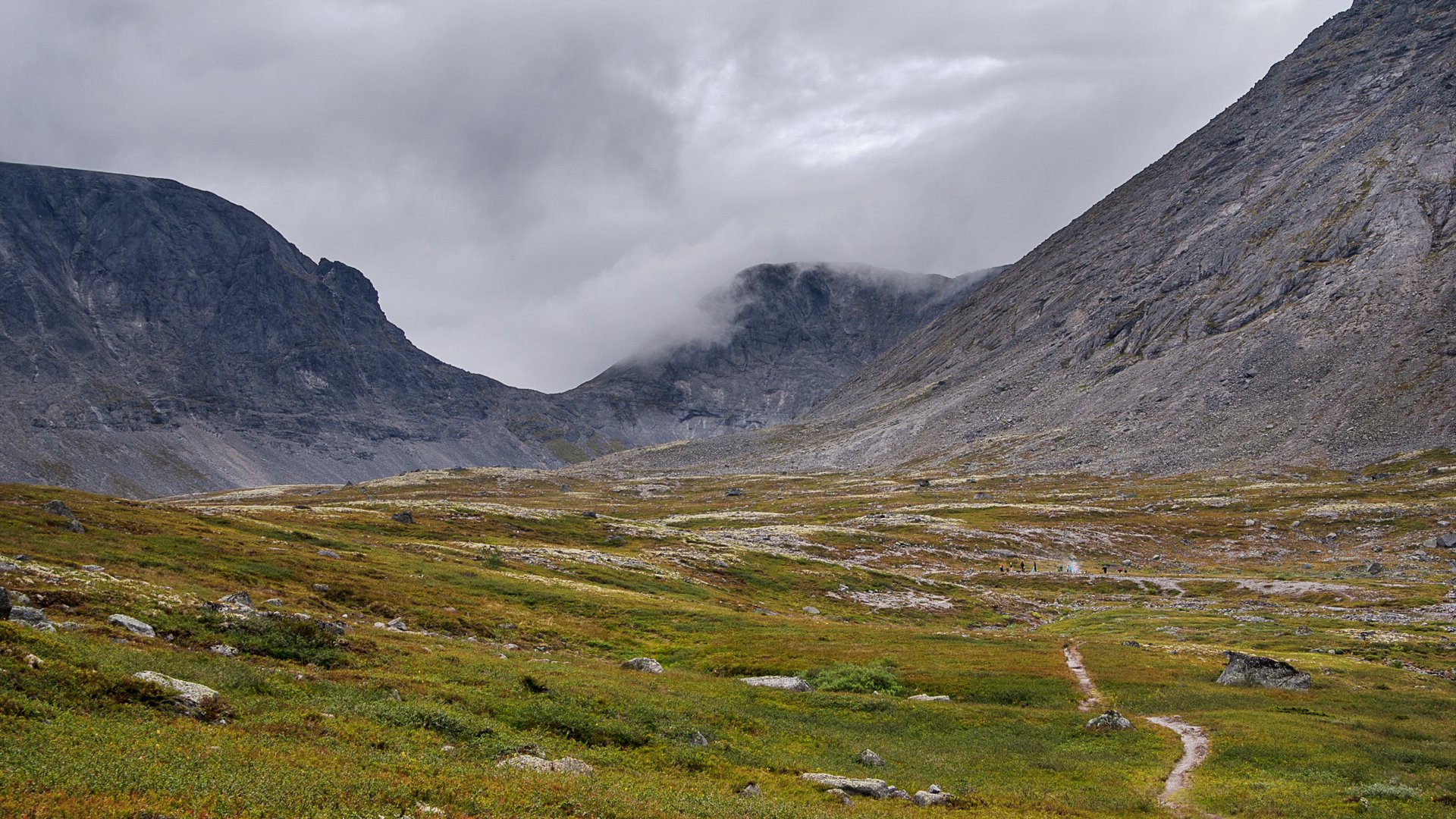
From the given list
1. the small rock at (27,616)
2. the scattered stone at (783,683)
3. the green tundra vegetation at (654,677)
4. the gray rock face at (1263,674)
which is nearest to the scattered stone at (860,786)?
the green tundra vegetation at (654,677)

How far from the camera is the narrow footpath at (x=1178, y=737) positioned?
26.9m

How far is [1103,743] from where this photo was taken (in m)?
35.3

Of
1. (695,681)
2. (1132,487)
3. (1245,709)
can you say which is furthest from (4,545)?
(1132,487)

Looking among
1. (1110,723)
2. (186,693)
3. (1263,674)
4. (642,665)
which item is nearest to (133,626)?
(186,693)

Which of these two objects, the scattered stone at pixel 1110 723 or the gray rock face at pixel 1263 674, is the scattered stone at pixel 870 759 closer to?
the scattered stone at pixel 1110 723

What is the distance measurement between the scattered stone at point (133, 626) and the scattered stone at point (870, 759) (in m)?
27.8

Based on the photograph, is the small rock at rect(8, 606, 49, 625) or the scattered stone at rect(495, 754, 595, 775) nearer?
the scattered stone at rect(495, 754, 595, 775)

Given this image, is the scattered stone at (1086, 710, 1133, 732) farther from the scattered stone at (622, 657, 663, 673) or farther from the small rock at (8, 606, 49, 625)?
the small rock at (8, 606, 49, 625)

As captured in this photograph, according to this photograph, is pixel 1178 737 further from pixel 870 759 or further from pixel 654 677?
pixel 654 677

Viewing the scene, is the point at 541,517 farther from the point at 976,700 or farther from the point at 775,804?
the point at 775,804

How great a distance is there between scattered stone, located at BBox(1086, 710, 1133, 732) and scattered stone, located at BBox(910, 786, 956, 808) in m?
16.4

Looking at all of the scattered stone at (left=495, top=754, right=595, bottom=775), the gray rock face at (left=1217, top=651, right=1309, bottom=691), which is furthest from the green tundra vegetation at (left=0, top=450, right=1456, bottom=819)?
the gray rock face at (left=1217, top=651, right=1309, bottom=691)

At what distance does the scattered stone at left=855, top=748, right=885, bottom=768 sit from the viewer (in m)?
29.7

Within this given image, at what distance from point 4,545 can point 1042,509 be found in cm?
16022
